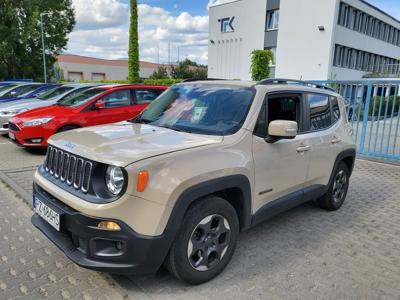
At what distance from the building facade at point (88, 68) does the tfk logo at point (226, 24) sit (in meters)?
34.4

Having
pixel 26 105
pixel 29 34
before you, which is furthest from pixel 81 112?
pixel 29 34

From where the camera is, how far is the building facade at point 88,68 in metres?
60.7

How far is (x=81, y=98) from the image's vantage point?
325 inches

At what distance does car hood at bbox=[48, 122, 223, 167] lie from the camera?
2494mm

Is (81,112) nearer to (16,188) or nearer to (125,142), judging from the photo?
(16,188)

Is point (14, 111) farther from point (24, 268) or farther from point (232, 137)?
point (232, 137)

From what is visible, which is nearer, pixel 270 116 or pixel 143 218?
pixel 143 218

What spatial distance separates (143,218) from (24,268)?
1557 millimetres

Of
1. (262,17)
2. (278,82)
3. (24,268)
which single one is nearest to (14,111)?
(24,268)

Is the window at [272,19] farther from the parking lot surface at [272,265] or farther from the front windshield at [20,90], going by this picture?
the parking lot surface at [272,265]

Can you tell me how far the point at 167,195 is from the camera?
2.44 metres

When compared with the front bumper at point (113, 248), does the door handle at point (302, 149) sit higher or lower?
higher

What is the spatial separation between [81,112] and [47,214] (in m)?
5.32

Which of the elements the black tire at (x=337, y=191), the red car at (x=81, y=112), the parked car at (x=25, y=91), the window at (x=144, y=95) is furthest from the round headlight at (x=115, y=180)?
the parked car at (x=25, y=91)
